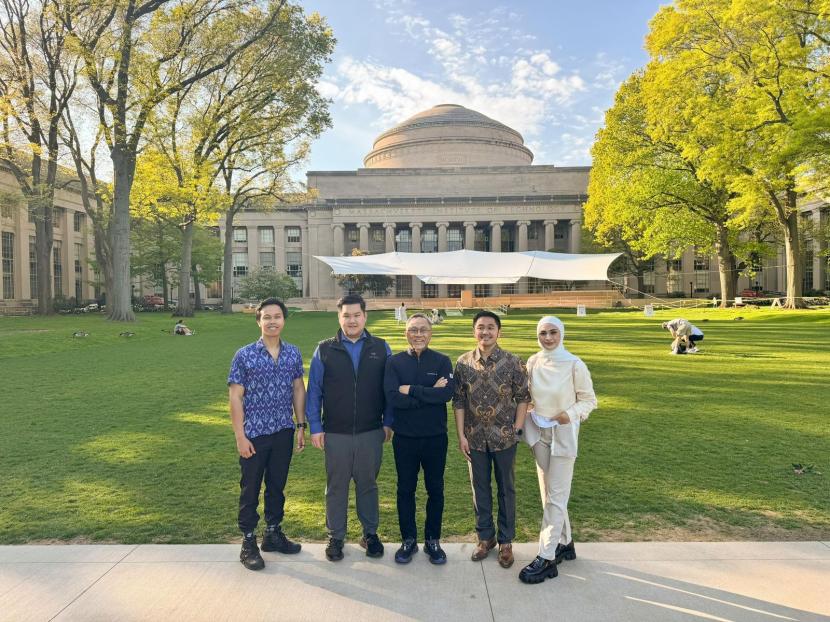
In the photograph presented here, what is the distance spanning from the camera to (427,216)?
71875mm

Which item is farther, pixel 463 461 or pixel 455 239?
pixel 455 239

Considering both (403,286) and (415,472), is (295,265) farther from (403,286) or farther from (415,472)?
(415,472)

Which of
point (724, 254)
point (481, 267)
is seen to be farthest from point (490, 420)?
point (724, 254)

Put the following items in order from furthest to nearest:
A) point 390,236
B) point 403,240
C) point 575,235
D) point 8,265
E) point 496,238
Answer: point 403,240
point 390,236
point 496,238
point 575,235
point 8,265

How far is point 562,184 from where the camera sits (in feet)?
239

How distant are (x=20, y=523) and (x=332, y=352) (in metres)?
3.09

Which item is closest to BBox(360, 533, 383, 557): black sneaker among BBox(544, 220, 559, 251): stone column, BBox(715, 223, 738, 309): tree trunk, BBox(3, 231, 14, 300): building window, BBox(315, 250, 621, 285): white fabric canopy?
BBox(315, 250, 621, 285): white fabric canopy

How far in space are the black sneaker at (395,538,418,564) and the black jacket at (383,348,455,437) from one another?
79cm

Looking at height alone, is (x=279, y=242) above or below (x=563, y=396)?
above

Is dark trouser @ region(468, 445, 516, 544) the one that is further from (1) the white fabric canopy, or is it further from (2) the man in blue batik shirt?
(1) the white fabric canopy

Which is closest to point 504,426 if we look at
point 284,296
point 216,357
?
point 216,357

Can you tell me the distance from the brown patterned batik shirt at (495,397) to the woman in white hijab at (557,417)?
5.1 inches

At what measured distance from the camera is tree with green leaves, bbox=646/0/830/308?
23781 mm

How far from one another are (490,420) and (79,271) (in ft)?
217
